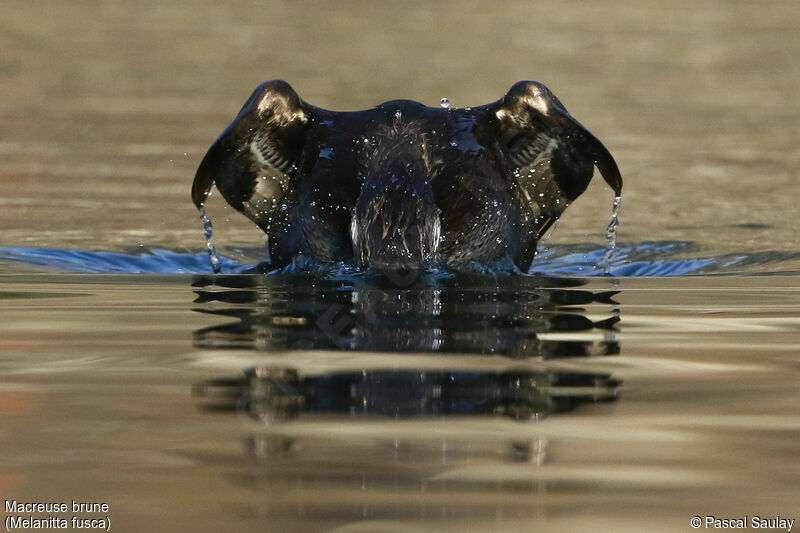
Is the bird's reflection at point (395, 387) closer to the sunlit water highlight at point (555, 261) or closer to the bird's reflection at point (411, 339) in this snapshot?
the bird's reflection at point (411, 339)

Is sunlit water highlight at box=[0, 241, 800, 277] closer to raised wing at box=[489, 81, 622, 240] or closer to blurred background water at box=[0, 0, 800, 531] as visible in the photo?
blurred background water at box=[0, 0, 800, 531]

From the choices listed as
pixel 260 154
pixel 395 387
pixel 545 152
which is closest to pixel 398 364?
pixel 395 387

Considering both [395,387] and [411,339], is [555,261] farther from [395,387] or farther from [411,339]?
[395,387]

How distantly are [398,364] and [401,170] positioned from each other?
2.45 m

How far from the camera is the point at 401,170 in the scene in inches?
247

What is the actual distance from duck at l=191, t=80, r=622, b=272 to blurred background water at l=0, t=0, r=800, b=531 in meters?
0.31

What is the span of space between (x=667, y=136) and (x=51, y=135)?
5.85 m

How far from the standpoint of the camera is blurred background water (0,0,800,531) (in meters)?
2.73

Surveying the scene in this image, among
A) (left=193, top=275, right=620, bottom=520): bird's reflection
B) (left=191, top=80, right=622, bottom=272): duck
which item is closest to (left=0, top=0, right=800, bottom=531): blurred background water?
(left=193, top=275, right=620, bottom=520): bird's reflection

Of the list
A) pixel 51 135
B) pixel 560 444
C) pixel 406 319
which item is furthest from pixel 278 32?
pixel 560 444

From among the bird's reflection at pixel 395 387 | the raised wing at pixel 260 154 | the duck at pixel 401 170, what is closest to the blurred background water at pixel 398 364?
the bird's reflection at pixel 395 387

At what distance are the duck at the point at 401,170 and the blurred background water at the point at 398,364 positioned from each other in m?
0.31

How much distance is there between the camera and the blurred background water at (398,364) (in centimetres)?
273

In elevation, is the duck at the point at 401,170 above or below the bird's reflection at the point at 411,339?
above
